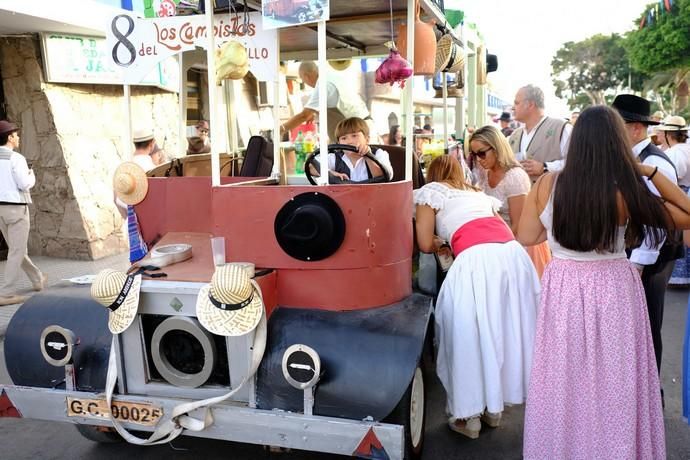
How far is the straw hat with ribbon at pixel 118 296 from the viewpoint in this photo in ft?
9.43

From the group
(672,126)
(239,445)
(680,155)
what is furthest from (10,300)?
(672,126)

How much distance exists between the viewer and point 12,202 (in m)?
6.56

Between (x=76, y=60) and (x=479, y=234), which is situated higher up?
(x=76, y=60)

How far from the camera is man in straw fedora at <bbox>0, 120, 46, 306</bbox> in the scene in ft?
21.2

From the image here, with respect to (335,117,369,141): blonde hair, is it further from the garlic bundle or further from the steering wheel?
the garlic bundle

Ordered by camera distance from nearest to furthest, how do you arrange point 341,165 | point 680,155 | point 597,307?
point 597,307 → point 341,165 → point 680,155

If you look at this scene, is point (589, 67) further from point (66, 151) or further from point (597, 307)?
point (597, 307)

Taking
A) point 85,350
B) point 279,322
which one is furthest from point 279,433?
point 85,350

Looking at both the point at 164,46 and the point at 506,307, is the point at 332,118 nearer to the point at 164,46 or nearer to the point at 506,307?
the point at 164,46

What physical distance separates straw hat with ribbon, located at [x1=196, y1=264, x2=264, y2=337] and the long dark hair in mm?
1468

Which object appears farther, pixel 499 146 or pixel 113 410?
pixel 499 146

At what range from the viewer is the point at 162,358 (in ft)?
9.90

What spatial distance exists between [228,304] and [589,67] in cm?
5959

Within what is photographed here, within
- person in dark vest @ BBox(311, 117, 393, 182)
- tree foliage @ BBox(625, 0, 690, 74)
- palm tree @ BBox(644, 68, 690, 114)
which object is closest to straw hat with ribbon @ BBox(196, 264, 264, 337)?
person in dark vest @ BBox(311, 117, 393, 182)
